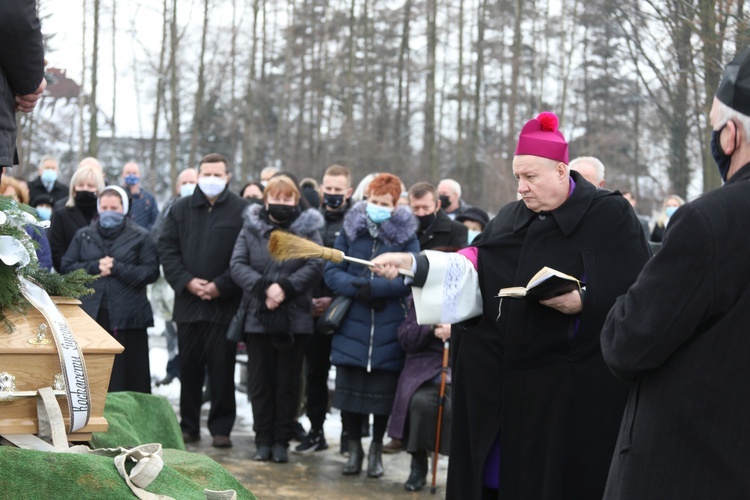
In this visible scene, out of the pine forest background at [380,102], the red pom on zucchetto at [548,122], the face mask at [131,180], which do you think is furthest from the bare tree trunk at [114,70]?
the red pom on zucchetto at [548,122]

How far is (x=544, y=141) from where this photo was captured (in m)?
4.60

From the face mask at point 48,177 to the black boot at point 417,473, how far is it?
6582 mm

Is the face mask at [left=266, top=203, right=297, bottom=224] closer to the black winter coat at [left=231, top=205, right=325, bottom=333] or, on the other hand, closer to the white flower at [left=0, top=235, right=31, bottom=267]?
the black winter coat at [left=231, top=205, right=325, bottom=333]

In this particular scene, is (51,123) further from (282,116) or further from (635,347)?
(635,347)

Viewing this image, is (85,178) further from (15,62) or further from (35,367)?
(35,367)

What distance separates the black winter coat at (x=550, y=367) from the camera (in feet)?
14.5

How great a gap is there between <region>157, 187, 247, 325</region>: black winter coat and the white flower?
14.2 ft

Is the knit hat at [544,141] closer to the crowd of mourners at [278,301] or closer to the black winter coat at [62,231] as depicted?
the crowd of mourners at [278,301]

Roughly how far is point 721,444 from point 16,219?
104 inches

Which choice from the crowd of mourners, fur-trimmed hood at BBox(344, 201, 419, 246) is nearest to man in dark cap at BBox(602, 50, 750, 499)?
the crowd of mourners

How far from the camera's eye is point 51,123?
28.1 metres

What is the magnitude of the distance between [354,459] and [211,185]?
2.55m

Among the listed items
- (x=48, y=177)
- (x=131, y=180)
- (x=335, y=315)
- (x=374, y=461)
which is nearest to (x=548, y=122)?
(x=335, y=315)

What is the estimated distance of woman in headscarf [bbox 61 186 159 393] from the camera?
308 inches
